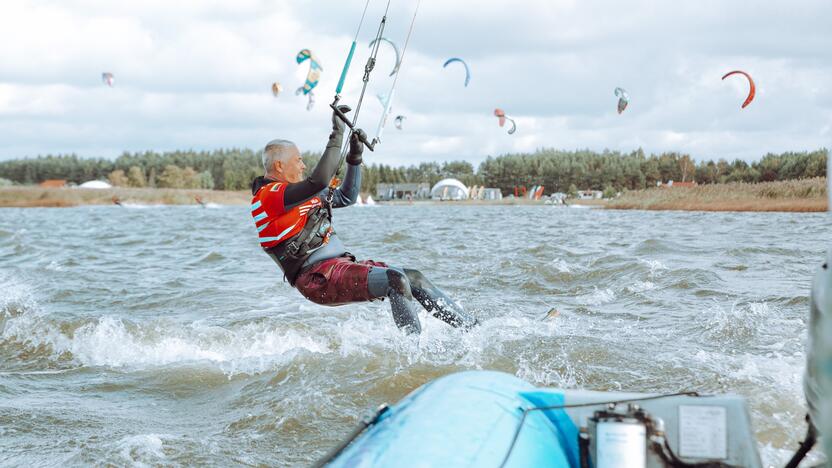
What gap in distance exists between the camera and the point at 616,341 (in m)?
6.46

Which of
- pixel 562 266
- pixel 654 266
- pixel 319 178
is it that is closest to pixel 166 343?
pixel 319 178

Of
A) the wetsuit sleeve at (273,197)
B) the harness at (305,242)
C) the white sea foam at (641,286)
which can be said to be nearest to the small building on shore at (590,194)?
the white sea foam at (641,286)

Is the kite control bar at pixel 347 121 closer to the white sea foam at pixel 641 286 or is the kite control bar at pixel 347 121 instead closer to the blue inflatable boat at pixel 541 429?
the blue inflatable boat at pixel 541 429

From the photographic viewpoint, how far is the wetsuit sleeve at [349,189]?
5642mm

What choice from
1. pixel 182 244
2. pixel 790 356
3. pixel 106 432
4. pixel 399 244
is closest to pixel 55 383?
pixel 106 432

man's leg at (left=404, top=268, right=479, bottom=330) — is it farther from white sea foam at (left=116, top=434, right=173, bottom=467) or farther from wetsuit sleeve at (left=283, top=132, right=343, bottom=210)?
white sea foam at (left=116, top=434, right=173, bottom=467)

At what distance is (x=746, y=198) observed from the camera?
3619 centimetres

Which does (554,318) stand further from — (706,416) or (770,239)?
(770,239)

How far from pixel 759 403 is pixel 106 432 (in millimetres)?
3682

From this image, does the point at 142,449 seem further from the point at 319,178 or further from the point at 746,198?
the point at 746,198

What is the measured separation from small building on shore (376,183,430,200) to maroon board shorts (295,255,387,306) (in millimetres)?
112821

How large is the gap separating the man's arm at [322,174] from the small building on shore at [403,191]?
11311 cm

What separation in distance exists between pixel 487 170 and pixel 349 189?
11710cm

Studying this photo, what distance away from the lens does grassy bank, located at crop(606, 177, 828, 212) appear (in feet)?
109
